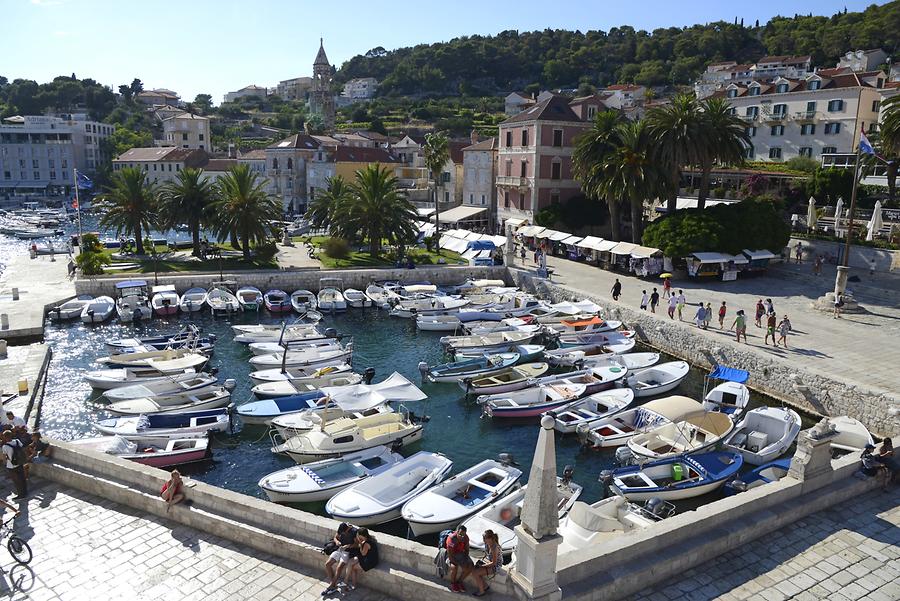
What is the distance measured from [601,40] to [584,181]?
16567cm

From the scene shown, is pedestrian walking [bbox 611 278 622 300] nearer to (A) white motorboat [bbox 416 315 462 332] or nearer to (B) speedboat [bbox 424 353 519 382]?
(A) white motorboat [bbox 416 315 462 332]

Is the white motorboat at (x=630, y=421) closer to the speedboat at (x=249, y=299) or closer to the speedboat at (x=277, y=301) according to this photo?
the speedboat at (x=277, y=301)

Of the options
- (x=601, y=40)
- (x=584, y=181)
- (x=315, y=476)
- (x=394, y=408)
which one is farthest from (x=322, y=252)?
(x=601, y=40)

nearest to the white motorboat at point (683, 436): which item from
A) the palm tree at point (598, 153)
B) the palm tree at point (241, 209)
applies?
the palm tree at point (598, 153)

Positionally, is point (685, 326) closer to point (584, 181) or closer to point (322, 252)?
point (584, 181)

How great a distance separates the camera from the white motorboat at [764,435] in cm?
2123

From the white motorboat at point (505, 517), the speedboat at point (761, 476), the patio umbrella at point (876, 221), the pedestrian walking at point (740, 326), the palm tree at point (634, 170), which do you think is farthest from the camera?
the palm tree at point (634, 170)

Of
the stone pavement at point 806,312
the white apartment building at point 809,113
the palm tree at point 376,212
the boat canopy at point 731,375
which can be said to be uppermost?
the white apartment building at point 809,113

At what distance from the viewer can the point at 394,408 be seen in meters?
26.0

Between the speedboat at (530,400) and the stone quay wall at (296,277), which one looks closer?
the speedboat at (530,400)

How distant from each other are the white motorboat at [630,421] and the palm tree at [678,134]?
27623mm

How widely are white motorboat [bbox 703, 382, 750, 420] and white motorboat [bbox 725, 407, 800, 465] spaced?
61.0 inches

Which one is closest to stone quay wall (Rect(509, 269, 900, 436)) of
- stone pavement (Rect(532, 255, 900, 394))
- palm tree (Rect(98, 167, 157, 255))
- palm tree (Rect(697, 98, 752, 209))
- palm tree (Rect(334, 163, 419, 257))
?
stone pavement (Rect(532, 255, 900, 394))

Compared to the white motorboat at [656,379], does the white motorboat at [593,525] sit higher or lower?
higher
